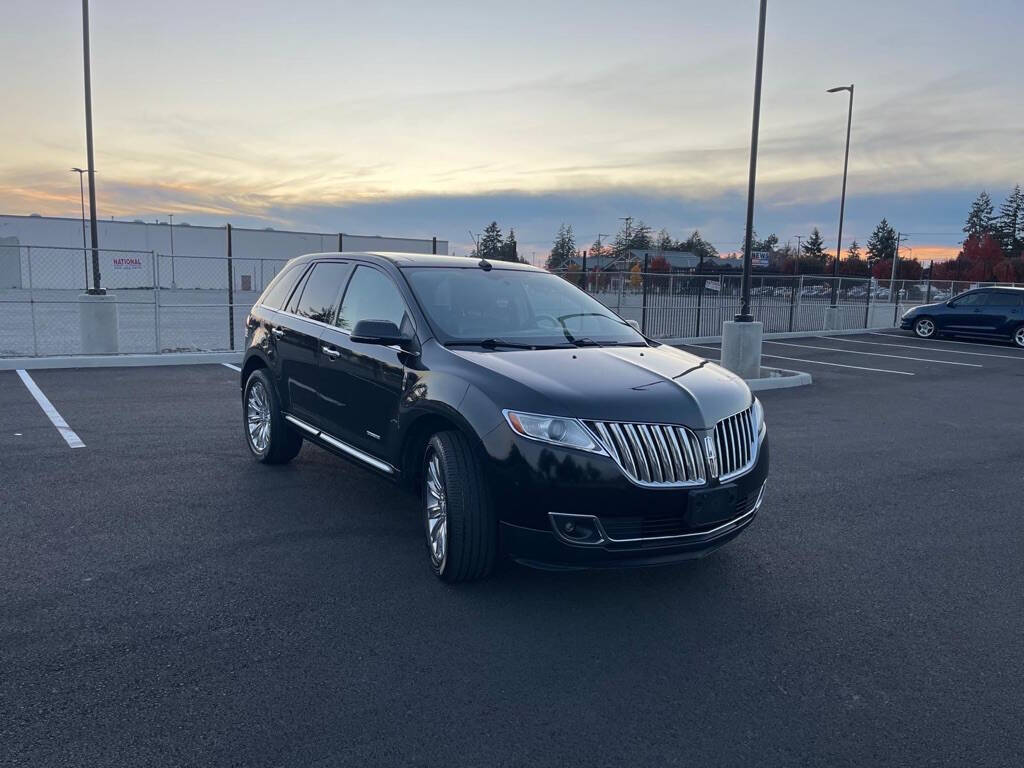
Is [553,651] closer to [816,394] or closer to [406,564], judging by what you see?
[406,564]

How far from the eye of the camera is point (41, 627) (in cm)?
386

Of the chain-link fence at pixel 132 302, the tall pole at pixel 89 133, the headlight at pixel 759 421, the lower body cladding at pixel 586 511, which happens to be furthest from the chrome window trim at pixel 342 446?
the tall pole at pixel 89 133

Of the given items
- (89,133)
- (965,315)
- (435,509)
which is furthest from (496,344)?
(965,315)

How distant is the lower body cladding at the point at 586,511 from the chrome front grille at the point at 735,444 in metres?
0.14

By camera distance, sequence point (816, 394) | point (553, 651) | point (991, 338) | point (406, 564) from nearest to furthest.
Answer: point (553, 651)
point (406, 564)
point (816, 394)
point (991, 338)

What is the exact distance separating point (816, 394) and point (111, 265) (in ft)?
170

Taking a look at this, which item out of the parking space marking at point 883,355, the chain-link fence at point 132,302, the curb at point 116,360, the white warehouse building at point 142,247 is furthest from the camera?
the white warehouse building at point 142,247

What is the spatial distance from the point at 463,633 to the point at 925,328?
24789 millimetres

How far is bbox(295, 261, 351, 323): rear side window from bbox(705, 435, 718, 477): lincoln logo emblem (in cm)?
306

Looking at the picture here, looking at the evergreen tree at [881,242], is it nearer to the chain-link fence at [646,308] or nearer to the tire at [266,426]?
the chain-link fence at [646,308]

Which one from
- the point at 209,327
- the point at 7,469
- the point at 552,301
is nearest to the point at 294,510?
the point at 552,301

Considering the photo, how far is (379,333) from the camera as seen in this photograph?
4805 mm

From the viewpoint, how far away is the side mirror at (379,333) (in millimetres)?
4809

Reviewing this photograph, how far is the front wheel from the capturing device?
2455 cm
